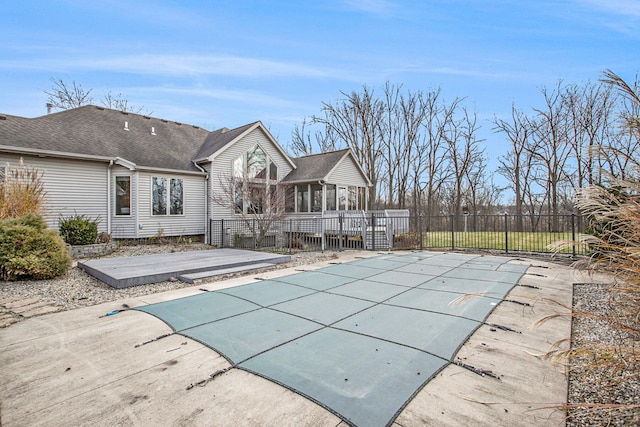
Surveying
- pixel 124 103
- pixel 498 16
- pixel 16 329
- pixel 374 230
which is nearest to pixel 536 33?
pixel 498 16

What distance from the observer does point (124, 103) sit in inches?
900

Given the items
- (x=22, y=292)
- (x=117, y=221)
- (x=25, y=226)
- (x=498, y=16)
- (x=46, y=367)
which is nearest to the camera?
(x=46, y=367)

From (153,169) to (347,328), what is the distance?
454 inches

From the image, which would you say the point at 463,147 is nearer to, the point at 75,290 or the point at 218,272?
the point at 218,272

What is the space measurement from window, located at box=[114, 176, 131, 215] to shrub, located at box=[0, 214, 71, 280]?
5.81m

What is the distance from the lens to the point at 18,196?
7562 millimetres

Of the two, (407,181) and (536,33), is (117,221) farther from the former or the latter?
(407,181)

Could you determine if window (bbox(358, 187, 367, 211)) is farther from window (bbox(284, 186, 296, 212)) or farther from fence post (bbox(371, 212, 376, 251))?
fence post (bbox(371, 212, 376, 251))

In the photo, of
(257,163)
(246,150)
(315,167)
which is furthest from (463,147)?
(246,150)

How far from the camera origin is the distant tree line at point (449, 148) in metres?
19.3

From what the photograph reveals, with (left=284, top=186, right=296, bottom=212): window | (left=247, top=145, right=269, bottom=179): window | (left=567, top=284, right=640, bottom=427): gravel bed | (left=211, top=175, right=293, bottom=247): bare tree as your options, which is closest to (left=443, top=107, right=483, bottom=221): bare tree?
(left=284, top=186, right=296, bottom=212): window

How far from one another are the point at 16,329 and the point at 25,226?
3.48 meters

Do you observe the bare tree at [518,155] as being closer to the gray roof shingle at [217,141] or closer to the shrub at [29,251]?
the gray roof shingle at [217,141]

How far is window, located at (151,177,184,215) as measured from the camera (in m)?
12.8
